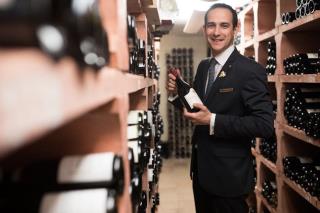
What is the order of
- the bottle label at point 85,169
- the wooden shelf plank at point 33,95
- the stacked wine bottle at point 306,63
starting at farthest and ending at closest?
the stacked wine bottle at point 306,63 < the bottle label at point 85,169 < the wooden shelf plank at point 33,95

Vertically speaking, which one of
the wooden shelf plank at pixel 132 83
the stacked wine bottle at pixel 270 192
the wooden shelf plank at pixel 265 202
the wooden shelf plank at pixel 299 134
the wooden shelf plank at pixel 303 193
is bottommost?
the wooden shelf plank at pixel 265 202

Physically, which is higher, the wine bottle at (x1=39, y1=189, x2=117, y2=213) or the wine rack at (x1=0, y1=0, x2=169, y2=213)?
the wine rack at (x1=0, y1=0, x2=169, y2=213)

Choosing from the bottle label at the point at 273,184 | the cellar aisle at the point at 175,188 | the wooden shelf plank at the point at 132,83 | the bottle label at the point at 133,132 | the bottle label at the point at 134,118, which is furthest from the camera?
the cellar aisle at the point at 175,188

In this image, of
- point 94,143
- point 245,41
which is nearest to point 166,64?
point 245,41

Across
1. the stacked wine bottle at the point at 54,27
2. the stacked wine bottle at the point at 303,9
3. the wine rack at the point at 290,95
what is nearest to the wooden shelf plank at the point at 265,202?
the wine rack at the point at 290,95

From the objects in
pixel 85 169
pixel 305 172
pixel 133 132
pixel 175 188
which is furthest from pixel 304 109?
pixel 175 188

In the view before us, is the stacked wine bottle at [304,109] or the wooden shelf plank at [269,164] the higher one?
the stacked wine bottle at [304,109]

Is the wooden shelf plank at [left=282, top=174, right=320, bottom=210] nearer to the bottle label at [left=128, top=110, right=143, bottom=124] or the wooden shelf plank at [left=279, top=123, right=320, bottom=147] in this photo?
the wooden shelf plank at [left=279, top=123, right=320, bottom=147]

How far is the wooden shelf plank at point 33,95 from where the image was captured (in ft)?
0.87

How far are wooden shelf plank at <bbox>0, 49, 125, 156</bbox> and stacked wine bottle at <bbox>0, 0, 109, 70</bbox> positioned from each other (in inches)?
0.7

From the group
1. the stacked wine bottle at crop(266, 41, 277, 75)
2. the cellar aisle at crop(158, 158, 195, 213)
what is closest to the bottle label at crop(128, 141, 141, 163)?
the stacked wine bottle at crop(266, 41, 277, 75)

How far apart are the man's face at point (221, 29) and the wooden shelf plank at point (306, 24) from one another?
466 millimetres

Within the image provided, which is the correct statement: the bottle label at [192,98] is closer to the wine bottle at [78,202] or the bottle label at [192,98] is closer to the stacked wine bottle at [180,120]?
the wine bottle at [78,202]

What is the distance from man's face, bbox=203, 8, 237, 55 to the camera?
7.65 ft
